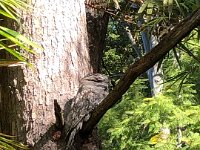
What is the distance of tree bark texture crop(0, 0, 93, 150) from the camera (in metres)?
1.07

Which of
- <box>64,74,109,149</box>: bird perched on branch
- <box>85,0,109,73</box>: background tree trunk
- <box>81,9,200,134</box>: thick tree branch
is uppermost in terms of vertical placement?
<box>85,0,109,73</box>: background tree trunk

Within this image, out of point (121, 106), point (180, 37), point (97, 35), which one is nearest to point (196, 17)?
point (180, 37)

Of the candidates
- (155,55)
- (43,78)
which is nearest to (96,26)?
(43,78)

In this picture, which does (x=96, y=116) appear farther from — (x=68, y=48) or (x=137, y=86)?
(x=137, y=86)

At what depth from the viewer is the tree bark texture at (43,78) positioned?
3.51ft

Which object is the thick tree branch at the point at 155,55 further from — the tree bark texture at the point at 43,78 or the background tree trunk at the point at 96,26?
the background tree trunk at the point at 96,26

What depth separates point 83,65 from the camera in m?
1.17

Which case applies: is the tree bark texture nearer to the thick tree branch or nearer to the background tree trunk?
the thick tree branch

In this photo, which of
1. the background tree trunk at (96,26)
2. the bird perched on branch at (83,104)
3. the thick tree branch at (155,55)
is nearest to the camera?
the thick tree branch at (155,55)

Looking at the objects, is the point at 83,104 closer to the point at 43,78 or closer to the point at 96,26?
the point at 43,78

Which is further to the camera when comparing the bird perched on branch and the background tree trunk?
the background tree trunk

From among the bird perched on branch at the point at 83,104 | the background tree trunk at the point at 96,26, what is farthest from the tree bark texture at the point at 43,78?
the background tree trunk at the point at 96,26

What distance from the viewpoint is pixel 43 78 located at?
1.08 meters

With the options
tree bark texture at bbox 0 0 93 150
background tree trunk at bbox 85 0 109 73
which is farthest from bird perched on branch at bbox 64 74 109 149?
background tree trunk at bbox 85 0 109 73
